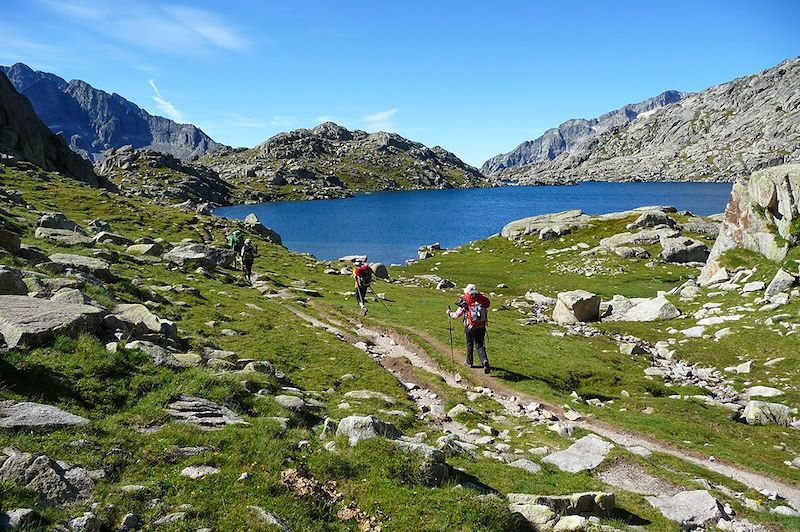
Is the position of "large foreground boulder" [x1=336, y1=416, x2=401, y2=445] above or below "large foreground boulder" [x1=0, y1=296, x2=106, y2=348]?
below

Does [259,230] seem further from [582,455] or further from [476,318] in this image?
[582,455]

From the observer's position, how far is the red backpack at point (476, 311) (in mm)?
25469

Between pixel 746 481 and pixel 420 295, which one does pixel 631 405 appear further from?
pixel 420 295

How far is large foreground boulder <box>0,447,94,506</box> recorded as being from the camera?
851 centimetres

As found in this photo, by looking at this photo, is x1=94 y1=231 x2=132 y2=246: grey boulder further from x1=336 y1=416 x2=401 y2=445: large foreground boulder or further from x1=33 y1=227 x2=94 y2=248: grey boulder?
x1=336 y1=416 x2=401 y2=445: large foreground boulder

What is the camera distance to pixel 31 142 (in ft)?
351

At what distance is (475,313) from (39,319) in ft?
60.3

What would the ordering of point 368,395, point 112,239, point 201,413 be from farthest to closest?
point 112,239, point 368,395, point 201,413

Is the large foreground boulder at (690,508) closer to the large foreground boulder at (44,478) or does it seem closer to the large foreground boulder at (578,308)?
the large foreground boulder at (44,478)

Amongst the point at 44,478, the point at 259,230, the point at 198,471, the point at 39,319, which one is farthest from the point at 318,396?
the point at 259,230

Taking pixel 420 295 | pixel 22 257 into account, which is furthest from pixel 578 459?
pixel 420 295

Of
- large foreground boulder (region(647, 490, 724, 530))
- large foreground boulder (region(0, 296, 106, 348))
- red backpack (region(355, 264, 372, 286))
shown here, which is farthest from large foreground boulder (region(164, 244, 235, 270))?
large foreground boulder (region(647, 490, 724, 530))

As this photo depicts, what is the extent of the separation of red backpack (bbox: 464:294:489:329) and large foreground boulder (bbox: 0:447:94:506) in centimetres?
1900

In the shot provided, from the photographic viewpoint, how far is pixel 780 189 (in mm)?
41500
